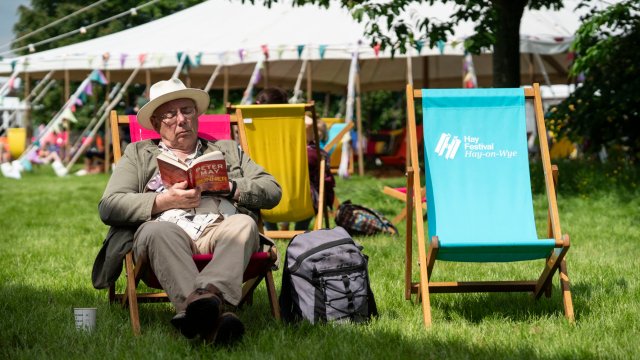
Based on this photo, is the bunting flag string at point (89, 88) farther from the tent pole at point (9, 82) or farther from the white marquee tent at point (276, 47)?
the tent pole at point (9, 82)

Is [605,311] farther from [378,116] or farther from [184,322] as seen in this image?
[378,116]

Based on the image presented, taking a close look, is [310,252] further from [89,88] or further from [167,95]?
[89,88]

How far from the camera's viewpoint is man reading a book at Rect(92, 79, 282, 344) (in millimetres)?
3381

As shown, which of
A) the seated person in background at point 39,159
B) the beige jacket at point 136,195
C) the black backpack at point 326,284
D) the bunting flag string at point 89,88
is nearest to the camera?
the beige jacket at point 136,195

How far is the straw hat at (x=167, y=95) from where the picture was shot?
3.98m

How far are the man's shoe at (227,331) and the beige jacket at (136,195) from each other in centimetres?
64

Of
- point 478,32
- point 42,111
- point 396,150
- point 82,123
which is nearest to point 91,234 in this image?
point 478,32

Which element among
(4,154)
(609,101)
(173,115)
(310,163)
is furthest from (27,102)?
(173,115)

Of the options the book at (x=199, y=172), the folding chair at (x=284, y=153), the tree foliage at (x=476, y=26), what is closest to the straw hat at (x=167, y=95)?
the book at (x=199, y=172)

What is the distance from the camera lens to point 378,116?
1433 inches

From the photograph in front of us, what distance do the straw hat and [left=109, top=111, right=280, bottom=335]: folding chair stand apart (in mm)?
231

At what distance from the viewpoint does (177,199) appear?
3.71 meters

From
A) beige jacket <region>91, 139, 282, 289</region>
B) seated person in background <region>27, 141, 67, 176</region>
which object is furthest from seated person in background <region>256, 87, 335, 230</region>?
seated person in background <region>27, 141, 67, 176</region>

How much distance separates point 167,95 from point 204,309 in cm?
115
